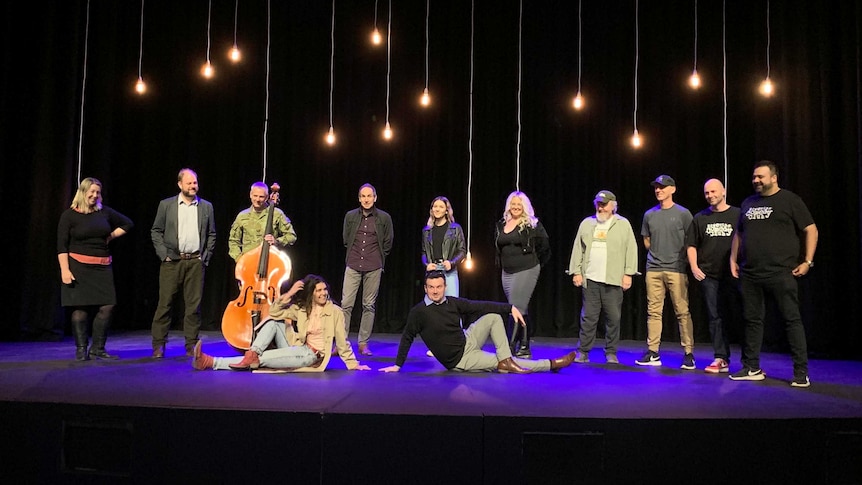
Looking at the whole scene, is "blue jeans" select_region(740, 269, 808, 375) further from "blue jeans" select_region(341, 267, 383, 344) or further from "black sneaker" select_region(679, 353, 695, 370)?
"blue jeans" select_region(341, 267, 383, 344)

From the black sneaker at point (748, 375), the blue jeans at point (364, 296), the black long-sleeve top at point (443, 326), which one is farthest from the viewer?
the blue jeans at point (364, 296)

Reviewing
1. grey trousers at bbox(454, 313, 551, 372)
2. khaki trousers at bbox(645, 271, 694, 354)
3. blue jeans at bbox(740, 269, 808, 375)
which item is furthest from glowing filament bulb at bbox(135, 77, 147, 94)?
blue jeans at bbox(740, 269, 808, 375)

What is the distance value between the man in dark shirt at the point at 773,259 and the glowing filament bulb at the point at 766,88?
216 cm

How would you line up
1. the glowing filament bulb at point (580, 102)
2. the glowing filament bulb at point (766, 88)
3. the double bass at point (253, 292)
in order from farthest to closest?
1. the glowing filament bulb at point (580, 102)
2. the glowing filament bulb at point (766, 88)
3. the double bass at point (253, 292)

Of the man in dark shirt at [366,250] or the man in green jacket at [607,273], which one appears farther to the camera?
the man in dark shirt at [366,250]

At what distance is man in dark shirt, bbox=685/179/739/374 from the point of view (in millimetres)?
4344

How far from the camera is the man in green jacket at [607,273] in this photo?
15.5 ft

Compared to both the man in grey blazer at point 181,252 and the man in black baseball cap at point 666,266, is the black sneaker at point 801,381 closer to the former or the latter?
the man in black baseball cap at point 666,266

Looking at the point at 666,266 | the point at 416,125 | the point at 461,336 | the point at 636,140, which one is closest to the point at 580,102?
the point at 636,140

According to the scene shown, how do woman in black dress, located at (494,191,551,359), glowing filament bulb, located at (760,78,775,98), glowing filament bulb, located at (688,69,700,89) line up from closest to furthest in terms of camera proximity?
1. woman in black dress, located at (494,191,551,359)
2. glowing filament bulb, located at (760,78,775,98)
3. glowing filament bulb, located at (688,69,700,89)

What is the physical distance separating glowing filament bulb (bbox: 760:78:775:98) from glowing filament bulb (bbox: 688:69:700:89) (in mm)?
585

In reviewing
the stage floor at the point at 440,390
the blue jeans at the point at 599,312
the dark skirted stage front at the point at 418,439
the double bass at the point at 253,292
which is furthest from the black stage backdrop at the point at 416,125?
the dark skirted stage front at the point at 418,439

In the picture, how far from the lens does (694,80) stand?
5.73 meters

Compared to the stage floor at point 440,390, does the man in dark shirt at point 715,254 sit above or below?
above
